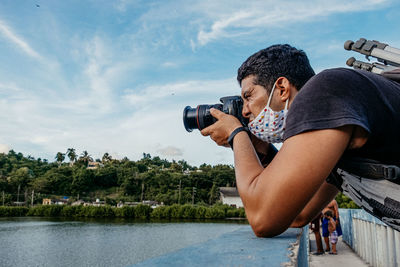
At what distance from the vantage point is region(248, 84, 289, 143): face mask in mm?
929

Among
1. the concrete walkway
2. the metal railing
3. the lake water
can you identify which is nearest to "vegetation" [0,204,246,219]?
the lake water

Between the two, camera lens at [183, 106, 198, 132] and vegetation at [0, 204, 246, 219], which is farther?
vegetation at [0, 204, 246, 219]

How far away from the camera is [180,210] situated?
128 feet

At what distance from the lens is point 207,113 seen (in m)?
1.25

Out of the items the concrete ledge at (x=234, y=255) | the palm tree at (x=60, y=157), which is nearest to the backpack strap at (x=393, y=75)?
the concrete ledge at (x=234, y=255)

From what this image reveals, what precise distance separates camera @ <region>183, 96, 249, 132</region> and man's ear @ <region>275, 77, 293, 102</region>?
20cm

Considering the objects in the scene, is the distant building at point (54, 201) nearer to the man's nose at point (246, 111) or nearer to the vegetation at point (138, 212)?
the vegetation at point (138, 212)

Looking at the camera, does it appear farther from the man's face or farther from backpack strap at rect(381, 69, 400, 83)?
backpack strap at rect(381, 69, 400, 83)

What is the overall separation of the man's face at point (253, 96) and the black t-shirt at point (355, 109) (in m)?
0.29

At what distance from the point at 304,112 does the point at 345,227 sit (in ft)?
23.3

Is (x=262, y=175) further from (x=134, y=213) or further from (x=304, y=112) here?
(x=134, y=213)

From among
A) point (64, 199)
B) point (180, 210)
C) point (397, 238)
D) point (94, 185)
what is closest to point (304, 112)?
point (397, 238)

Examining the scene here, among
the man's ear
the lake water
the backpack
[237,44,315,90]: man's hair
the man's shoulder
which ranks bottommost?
the lake water

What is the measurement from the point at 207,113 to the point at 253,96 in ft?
1.10
